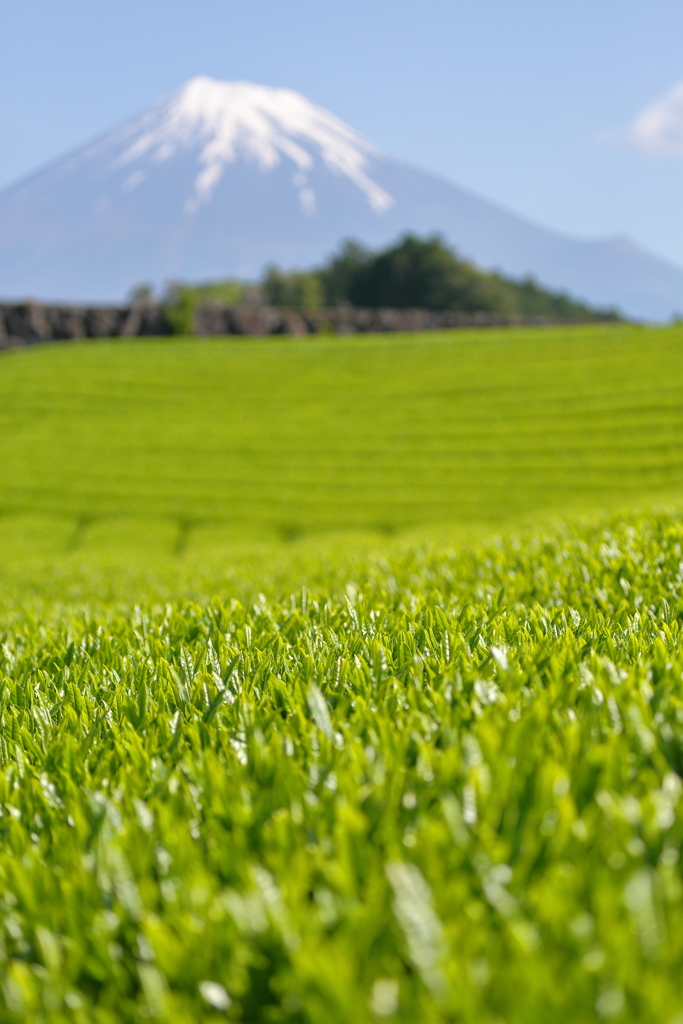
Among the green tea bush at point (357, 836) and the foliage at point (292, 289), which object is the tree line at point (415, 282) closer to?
the foliage at point (292, 289)

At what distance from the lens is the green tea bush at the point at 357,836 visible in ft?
4.29

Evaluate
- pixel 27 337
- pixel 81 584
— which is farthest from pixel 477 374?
pixel 27 337

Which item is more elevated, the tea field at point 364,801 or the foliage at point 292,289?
the foliage at point 292,289

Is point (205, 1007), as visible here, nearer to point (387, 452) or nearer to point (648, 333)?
point (387, 452)

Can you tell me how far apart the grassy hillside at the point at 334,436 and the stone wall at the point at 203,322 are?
6.31 metres

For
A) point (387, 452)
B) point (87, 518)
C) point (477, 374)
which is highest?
point (477, 374)

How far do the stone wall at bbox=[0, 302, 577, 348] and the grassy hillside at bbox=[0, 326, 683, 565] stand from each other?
6.31m

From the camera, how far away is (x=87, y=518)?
2319cm

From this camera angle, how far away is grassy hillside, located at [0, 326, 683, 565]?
2147 centimetres

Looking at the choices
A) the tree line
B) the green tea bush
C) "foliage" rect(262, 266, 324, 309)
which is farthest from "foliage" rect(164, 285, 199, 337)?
"foliage" rect(262, 266, 324, 309)

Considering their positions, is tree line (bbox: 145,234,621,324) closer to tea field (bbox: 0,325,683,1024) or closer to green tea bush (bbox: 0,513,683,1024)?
tea field (bbox: 0,325,683,1024)

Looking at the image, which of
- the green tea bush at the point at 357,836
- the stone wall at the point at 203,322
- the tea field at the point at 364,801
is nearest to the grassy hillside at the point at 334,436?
the stone wall at the point at 203,322

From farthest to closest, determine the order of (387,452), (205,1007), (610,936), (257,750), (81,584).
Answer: (387,452), (81,584), (257,750), (205,1007), (610,936)

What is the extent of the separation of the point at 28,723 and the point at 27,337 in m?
41.7
